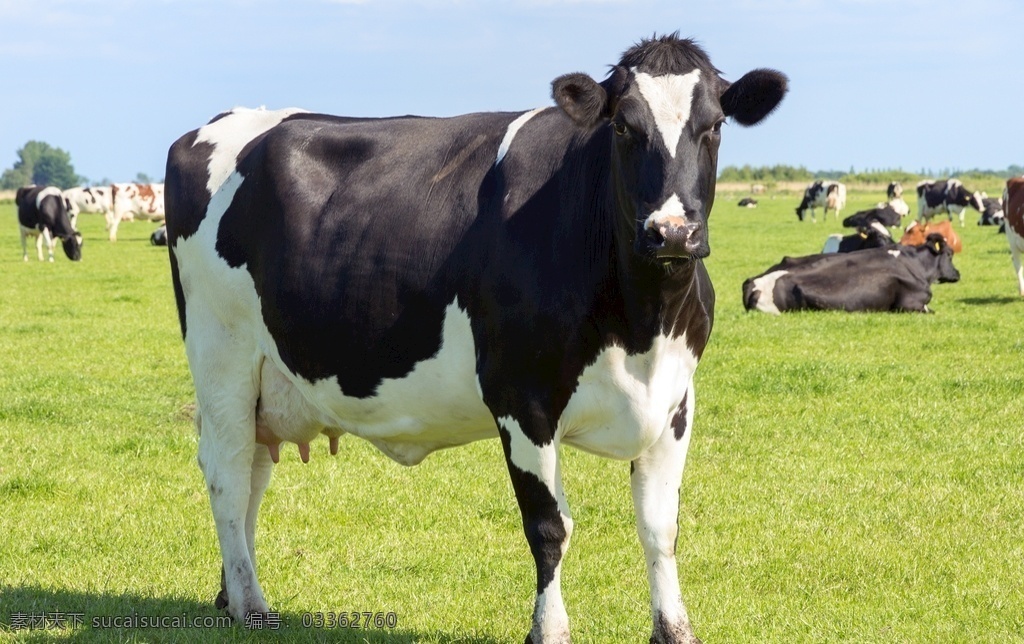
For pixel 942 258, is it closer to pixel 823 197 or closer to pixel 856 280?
pixel 856 280

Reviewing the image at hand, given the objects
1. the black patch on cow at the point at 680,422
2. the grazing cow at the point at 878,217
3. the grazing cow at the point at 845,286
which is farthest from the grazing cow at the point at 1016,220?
the grazing cow at the point at 878,217

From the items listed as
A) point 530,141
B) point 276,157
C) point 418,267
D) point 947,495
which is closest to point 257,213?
point 276,157

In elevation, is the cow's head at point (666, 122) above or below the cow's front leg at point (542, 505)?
above

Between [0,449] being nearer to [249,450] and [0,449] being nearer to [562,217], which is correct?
[249,450]

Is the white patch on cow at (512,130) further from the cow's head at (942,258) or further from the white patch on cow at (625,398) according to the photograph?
the cow's head at (942,258)

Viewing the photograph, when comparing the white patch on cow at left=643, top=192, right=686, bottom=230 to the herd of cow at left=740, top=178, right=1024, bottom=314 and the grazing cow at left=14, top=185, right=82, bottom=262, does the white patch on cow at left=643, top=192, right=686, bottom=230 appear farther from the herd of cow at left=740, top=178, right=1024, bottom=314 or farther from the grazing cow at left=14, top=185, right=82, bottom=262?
the grazing cow at left=14, top=185, right=82, bottom=262

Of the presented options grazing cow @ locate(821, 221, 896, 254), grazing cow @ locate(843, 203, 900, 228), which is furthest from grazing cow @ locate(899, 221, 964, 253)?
grazing cow @ locate(843, 203, 900, 228)

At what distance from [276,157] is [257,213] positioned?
268 mm

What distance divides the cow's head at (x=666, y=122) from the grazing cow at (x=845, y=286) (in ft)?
39.7

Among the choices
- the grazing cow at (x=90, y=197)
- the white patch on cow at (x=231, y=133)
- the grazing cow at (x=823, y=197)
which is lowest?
the grazing cow at (x=90, y=197)

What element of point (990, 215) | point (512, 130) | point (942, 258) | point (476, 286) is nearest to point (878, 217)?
point (990, 215)

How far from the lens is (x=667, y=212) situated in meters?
3.96

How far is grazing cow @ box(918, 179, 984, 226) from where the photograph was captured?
43.0 metres

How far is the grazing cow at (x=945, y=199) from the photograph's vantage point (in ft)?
Answer: 141
